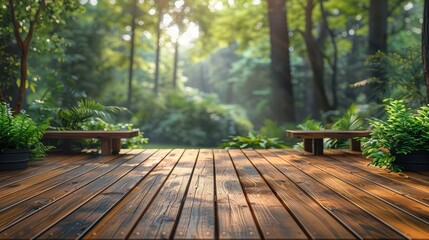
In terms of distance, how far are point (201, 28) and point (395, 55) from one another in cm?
1314

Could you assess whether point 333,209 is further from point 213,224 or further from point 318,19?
point 318,19

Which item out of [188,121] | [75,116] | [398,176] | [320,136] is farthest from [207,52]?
[398,176]

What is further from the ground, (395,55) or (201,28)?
(201,28)

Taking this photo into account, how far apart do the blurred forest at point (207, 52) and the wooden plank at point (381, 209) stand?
481cm

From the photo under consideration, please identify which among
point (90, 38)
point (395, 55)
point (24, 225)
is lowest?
point (24, 225)

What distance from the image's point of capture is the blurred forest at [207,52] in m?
7.48

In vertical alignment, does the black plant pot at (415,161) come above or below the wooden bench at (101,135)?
below

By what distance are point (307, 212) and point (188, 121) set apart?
1230cm

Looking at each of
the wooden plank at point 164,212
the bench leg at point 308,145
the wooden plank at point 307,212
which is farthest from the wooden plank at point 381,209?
the bench leg at point 308,145

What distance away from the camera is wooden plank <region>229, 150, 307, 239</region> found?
178cm

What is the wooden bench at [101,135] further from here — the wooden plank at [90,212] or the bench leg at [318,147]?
the bench leg at [318,147]

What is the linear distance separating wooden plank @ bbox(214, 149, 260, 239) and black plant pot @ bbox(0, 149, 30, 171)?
237 centimetres

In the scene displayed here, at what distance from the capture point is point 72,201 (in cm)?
248

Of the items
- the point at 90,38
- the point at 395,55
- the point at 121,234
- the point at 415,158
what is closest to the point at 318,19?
the point at 395,55
